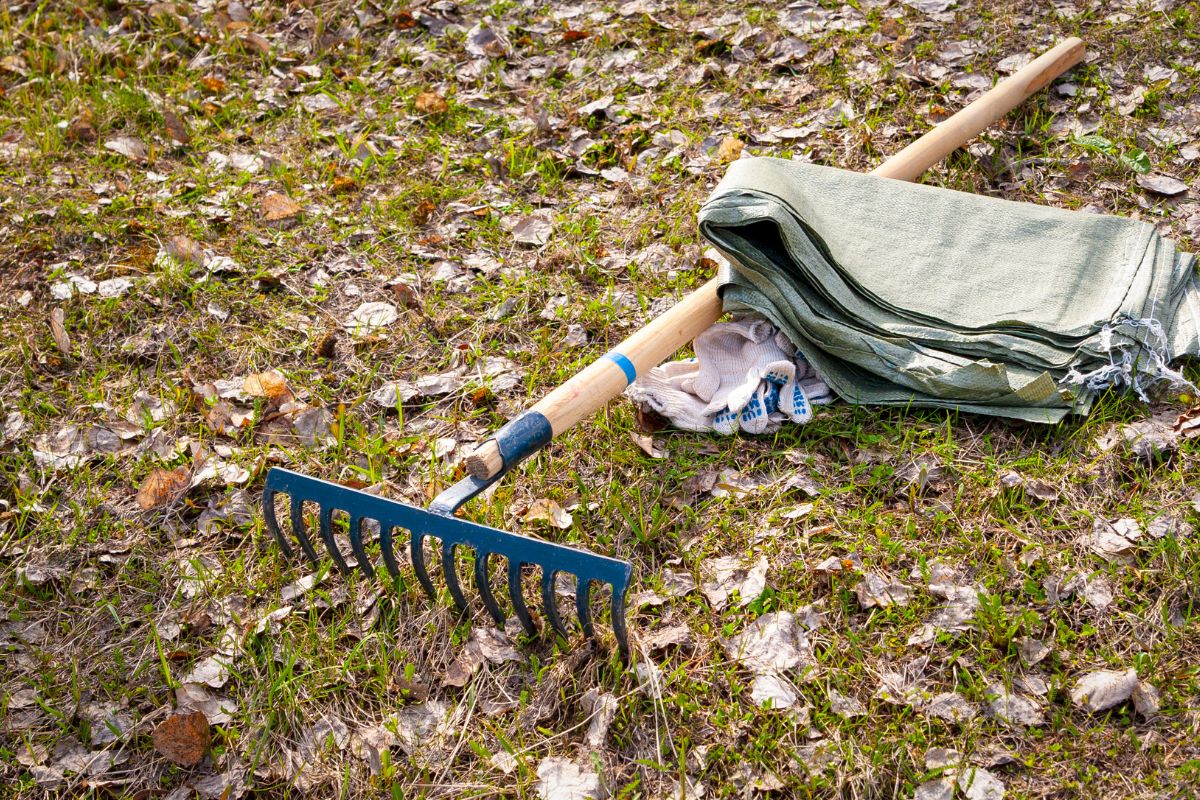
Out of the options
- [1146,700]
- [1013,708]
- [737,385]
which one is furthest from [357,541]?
[1146,700]

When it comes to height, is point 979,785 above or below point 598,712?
above

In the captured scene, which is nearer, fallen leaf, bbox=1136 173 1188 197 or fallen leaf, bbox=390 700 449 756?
fallen leaf, bbox=390 700 449 756

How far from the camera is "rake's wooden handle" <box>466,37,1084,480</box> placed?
2645 mm

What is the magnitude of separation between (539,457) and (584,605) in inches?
28.4

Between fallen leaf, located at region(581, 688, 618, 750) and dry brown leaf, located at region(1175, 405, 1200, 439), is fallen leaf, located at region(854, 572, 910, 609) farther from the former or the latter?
dry brown leaf, located at region(1175, 405, 1200, 439)

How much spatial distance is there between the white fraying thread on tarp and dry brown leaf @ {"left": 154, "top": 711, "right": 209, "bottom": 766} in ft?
8.15

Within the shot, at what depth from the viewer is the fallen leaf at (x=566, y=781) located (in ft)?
7.12

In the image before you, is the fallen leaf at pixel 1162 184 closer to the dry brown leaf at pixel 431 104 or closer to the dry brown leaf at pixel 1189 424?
the dry brown leaf at pixel 1189 424

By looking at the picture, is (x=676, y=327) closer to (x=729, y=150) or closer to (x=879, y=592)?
(x=879, y=592)

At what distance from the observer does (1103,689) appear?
220 centimetres

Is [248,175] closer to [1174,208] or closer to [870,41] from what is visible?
[870,41]

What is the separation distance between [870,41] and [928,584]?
3.03 m

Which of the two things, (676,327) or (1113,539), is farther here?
(676,327)

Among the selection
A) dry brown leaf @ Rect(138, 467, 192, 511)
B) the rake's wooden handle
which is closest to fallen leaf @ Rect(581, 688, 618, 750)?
the rake's wooden handle
